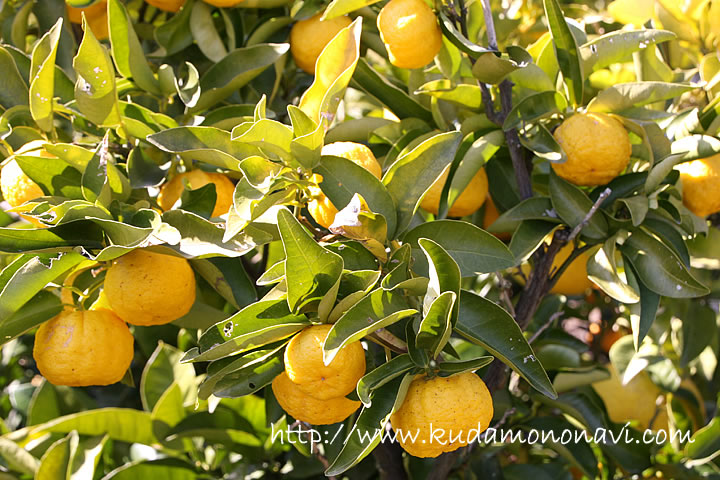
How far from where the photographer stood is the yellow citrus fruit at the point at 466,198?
1136 millimetres

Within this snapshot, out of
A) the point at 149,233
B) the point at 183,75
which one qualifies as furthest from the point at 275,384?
the point at 183,75

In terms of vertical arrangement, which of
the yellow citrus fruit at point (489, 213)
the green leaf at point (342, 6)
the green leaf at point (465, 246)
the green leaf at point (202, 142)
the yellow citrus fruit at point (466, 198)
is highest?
the green leaf at point (342, 6)

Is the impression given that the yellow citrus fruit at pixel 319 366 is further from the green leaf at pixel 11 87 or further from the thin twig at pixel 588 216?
the green leaf at pixel 11 87

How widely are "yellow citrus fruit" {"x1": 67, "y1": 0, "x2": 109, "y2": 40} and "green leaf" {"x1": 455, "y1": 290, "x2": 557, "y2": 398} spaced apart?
3.32ft

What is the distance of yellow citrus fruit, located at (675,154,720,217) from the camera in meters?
1.17

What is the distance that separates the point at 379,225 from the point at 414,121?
39 cm

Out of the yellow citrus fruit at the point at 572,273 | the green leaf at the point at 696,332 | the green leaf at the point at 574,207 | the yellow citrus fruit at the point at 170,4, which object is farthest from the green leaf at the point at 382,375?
the green leaf at the point at 696,332

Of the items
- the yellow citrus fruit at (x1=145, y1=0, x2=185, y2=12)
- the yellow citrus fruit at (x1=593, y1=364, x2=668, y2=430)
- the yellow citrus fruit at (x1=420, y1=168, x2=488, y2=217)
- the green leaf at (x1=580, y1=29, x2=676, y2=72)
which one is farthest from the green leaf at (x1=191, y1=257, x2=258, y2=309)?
the yellow citrus fruit at (x1=593, y1=364, x2=668, y2=430)

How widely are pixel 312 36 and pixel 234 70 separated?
6.5 inches

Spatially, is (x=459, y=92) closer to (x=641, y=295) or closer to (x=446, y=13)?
(x=446, y=13)

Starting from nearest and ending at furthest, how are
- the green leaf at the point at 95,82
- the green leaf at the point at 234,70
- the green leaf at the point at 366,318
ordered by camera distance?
the green leaf at the point at 366,318
the green leaf at the point at 95,82
the green leaf at the point at 234,70

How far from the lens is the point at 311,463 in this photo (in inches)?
57.5

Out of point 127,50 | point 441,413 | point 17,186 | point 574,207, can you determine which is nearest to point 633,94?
point 574,207

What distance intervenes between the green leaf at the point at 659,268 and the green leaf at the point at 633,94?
0.20 m
